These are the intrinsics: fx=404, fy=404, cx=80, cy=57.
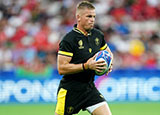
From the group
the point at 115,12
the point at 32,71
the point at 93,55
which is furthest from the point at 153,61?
the point at 93,55

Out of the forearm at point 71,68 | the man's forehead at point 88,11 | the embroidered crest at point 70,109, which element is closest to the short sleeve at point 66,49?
the forearm at point 71,68

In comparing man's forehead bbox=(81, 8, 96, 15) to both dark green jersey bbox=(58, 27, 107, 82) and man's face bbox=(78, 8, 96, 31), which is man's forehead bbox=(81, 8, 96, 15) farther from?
dark green jersey bbox=(58, 27, 107, 82)

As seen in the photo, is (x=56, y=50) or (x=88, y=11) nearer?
(x=88, y=11)

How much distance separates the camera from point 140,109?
11.4 meters

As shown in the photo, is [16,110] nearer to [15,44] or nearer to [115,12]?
[15,44]

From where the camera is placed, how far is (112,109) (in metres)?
11.4

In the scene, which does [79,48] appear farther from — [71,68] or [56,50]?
[56,50]

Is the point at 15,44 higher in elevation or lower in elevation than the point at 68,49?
higher

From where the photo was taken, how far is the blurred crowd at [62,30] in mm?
14177

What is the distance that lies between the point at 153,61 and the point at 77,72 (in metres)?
8.61

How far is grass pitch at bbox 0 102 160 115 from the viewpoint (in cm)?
1080

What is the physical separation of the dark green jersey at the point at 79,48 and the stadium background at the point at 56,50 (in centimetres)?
456

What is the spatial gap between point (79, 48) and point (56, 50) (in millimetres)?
8254

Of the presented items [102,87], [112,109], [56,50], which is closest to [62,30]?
[56,50]
